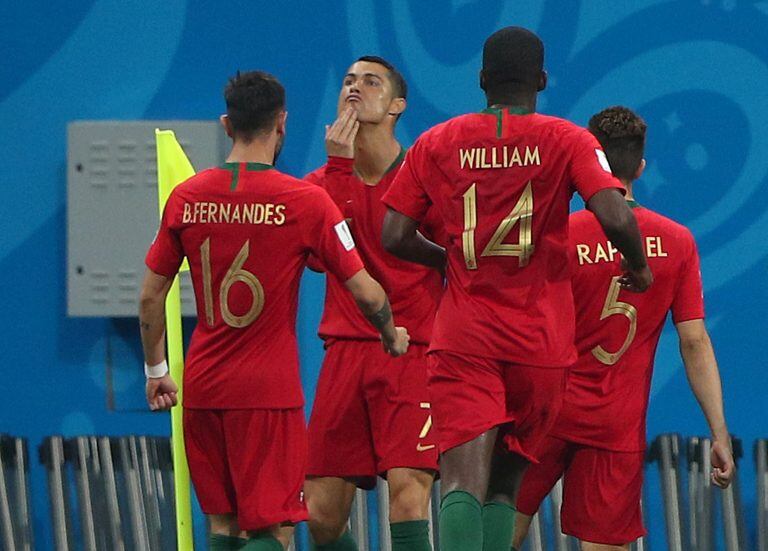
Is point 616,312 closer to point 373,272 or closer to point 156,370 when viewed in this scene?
point 373,272

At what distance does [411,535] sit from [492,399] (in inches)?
44.4

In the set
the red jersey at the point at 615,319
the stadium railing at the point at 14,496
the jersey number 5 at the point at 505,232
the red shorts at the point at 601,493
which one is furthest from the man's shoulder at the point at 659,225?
the stadium railing at the point at 14,496

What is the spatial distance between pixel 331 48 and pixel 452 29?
574 mm

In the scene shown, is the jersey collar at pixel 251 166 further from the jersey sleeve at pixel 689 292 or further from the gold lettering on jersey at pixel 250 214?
the jersey sleeve at pixel 689 292

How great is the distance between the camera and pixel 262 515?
16.5ft

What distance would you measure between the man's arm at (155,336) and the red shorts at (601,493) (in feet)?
4.30

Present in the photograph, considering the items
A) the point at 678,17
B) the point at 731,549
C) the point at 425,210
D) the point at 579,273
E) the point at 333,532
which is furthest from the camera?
the point at 678,17

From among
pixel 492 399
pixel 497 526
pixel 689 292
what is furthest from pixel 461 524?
pixel 689 292

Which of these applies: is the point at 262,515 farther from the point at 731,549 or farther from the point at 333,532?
the point at 731,549

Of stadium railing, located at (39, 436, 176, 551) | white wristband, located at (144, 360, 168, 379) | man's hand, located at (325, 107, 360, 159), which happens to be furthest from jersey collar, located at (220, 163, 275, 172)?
stadium railing, located at (39, 436, 176, 551)

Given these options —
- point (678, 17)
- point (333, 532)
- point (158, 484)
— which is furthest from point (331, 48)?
point (333, 532)

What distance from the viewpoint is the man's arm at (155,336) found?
16.8 feet

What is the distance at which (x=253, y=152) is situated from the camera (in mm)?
5094

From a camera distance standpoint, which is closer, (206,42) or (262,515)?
(262,515)
